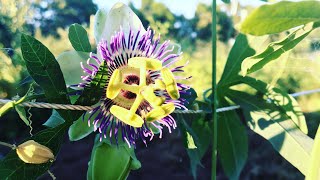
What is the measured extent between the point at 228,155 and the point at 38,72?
449mm

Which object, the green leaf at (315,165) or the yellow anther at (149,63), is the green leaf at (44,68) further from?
the green leaf at (315,165)

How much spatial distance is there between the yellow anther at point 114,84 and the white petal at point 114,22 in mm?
72

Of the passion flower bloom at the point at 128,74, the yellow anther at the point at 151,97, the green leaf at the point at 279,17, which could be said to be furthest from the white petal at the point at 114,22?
the green leaf at the point at 279,17

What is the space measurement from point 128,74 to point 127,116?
0.10m

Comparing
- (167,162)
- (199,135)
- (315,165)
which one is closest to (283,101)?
(199,135)

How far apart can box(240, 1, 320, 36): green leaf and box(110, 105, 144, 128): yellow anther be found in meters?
A: 0.17

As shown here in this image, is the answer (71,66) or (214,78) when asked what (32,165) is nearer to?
(71,66)

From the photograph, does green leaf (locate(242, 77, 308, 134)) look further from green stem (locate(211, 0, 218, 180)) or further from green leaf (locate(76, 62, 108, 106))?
green leaf (locate(76, 62, 108, 106))

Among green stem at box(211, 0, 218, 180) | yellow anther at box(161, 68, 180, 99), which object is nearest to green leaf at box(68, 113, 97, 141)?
yellow anther at box(161, 68, 180, 99)

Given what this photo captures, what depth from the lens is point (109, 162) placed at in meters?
0.58

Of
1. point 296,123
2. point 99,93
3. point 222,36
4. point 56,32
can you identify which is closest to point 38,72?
point 99,93

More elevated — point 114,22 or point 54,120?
point 114,22

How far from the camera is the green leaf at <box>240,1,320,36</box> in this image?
0.39 meters

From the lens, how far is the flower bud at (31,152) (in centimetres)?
50
